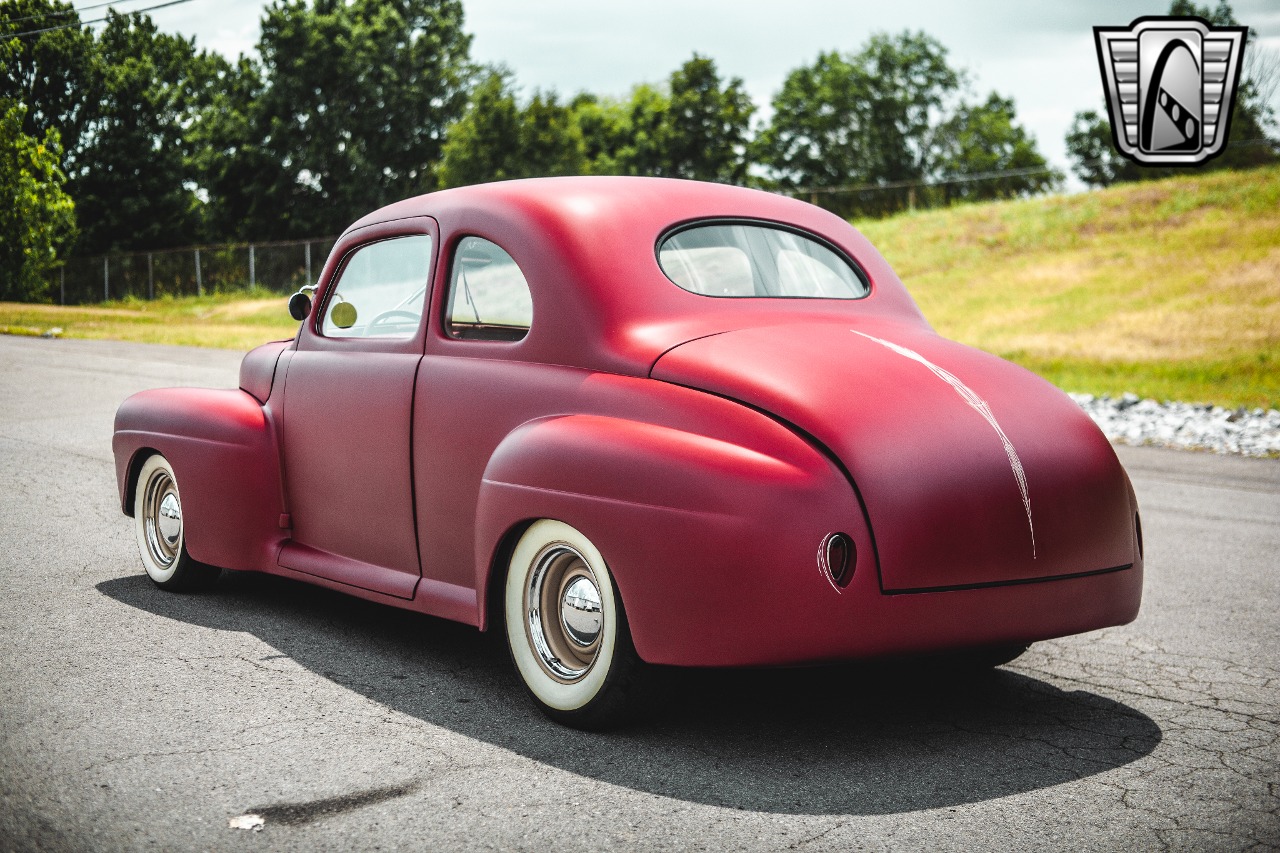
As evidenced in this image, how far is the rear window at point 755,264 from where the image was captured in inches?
163

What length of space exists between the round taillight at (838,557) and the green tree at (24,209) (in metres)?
43.4

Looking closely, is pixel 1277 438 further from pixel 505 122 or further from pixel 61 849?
pixel 505 122

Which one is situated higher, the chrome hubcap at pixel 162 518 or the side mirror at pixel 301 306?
the side mirror at pixel 301 306

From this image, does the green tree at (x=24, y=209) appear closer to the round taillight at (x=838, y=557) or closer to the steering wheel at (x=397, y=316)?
the steering wheel at (x=397, y=316)

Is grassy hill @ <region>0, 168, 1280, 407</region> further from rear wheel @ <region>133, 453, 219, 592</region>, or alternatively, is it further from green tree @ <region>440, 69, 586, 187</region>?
rear wheel @ <region>133, 453, 219, 592</region>

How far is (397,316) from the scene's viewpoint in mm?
4719

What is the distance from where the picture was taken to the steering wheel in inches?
180

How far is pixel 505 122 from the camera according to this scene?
151 feet

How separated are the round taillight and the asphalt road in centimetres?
57

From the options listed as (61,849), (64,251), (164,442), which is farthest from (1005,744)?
(64,251)

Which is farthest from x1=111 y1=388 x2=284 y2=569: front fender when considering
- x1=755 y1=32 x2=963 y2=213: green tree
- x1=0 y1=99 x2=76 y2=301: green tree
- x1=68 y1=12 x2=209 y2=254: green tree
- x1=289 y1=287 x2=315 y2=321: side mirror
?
x1=755 y1=32 x2=963 y2=213: green tree

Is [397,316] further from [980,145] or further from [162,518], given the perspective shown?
[980,145]

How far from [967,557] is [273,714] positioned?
220cm

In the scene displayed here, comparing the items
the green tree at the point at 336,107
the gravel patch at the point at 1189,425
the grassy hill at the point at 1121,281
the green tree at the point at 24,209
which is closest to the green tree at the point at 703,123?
the green tree at the point at 336,107
